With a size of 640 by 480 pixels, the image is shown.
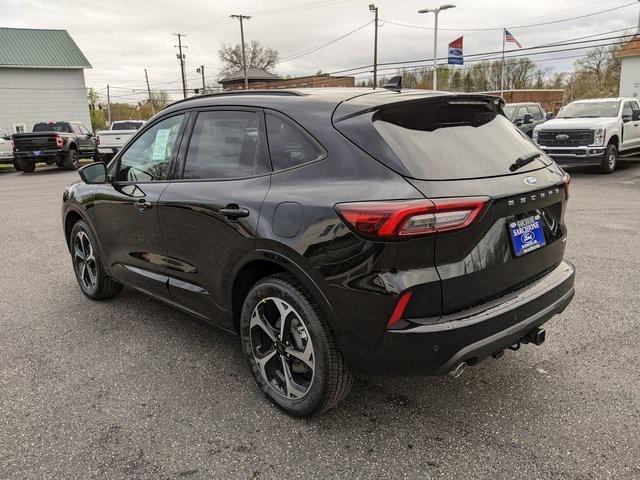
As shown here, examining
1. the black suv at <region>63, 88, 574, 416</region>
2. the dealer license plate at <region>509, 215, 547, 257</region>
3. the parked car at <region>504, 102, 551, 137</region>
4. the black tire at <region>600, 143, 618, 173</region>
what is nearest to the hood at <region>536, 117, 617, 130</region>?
the black tire at <region>600, 143, 618, 173</region>

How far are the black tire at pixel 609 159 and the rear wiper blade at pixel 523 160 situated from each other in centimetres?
1215

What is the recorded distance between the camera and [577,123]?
13.8 m

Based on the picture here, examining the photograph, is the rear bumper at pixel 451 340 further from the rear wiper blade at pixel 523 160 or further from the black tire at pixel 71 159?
the black tire at pixel 71 159

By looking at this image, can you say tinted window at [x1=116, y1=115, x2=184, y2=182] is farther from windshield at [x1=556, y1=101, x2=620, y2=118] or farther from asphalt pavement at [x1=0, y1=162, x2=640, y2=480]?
windshield at [x1=556, y1=101, x2=620, y2=118]

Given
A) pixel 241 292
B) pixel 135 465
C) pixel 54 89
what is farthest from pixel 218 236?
pixel 54 89

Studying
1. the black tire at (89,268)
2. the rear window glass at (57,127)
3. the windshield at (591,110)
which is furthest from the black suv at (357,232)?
the rear window glass at (57,127)

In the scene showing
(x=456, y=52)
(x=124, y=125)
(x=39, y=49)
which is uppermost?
(x=39, y=49)

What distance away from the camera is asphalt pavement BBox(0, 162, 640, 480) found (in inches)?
98.0

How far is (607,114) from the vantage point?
14430 millimetres

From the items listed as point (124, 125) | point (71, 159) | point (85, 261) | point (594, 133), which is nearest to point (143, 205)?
point (85, 261)

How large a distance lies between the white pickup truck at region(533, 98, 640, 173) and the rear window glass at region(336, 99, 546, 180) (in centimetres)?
1202

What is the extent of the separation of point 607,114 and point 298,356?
14742 mm

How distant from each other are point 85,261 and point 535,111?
19.4 meters

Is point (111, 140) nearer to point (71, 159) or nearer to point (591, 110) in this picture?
point (71, 159)
